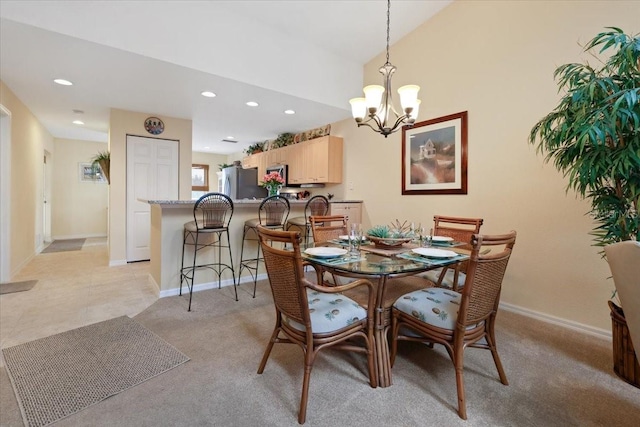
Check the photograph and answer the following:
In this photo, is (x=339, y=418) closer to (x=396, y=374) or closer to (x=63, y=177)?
(x=396, y=374)

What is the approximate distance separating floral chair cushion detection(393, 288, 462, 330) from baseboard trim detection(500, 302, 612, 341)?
59.8 inches

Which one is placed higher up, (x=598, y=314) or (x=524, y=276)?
(x=524, y=276)

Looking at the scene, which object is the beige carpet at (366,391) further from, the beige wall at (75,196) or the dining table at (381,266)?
the beige wall at (75,196)

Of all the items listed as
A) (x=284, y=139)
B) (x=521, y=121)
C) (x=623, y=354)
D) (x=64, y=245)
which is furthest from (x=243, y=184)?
(x=623, y=354)

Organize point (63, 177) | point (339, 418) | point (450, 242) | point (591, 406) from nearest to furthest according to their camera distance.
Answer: point (339, 418), point (591, 406), point (450, 242), point (63, 177)

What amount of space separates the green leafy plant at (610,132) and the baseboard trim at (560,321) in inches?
41.2

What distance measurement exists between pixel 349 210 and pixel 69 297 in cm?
360

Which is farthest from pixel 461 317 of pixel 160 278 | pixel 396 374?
pixel 160 278

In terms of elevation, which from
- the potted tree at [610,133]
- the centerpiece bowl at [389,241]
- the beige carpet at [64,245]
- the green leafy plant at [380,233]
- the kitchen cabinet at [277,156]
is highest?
the kitchen cabinet at [277,156]

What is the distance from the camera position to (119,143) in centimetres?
452

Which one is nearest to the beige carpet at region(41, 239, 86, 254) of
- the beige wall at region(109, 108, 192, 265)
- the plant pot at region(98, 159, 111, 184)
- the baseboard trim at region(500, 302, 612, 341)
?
the beige wall at region(109, 108, 192, 265)

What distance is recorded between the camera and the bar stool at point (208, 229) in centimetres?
295

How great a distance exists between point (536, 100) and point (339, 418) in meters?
3.08

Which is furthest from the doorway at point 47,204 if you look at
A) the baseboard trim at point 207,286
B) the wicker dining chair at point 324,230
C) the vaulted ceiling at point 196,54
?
the wicker dining chair at point 324,230
